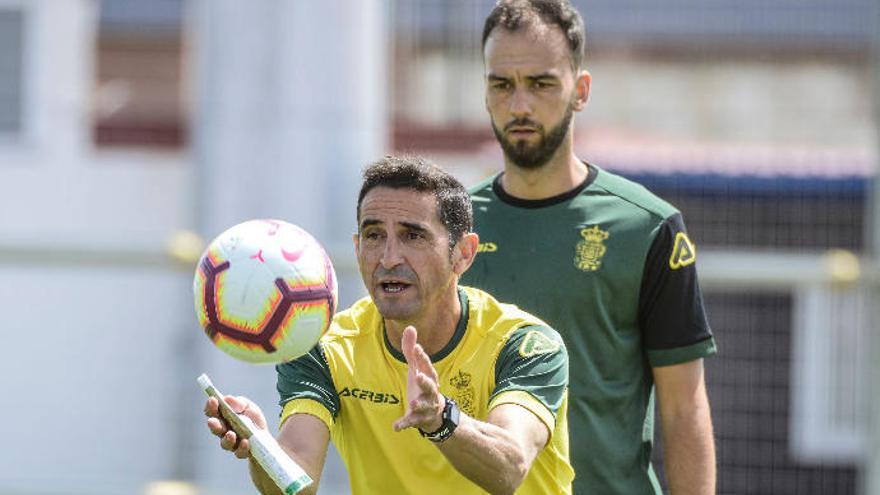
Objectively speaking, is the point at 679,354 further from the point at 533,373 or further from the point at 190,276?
the point at 190,276

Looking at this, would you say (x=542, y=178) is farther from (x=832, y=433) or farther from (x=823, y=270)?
(x=832, y=433)

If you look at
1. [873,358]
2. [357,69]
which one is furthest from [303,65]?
[873,358]

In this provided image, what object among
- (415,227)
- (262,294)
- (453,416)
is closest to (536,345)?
(415,227)

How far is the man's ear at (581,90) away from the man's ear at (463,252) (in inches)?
32.0

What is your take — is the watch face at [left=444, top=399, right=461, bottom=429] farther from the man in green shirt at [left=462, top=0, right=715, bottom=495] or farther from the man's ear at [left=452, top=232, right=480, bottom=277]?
the man in green shirt at [left=462, top=0, right=715, bottom=495]

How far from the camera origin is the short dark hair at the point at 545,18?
524 cm

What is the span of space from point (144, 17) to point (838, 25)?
5.97 metres

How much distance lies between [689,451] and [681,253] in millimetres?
631

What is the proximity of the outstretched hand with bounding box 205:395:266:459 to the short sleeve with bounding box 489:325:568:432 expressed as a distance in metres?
0.65

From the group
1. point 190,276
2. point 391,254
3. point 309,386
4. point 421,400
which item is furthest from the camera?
point 190,276

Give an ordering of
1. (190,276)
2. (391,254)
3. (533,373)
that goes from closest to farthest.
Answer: (391,254) → (533,373) → (190,276)

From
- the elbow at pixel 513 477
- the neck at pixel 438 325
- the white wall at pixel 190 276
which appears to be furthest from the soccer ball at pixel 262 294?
the white wall at pixel 190 276

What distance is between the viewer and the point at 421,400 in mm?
3971

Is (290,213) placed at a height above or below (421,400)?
below
